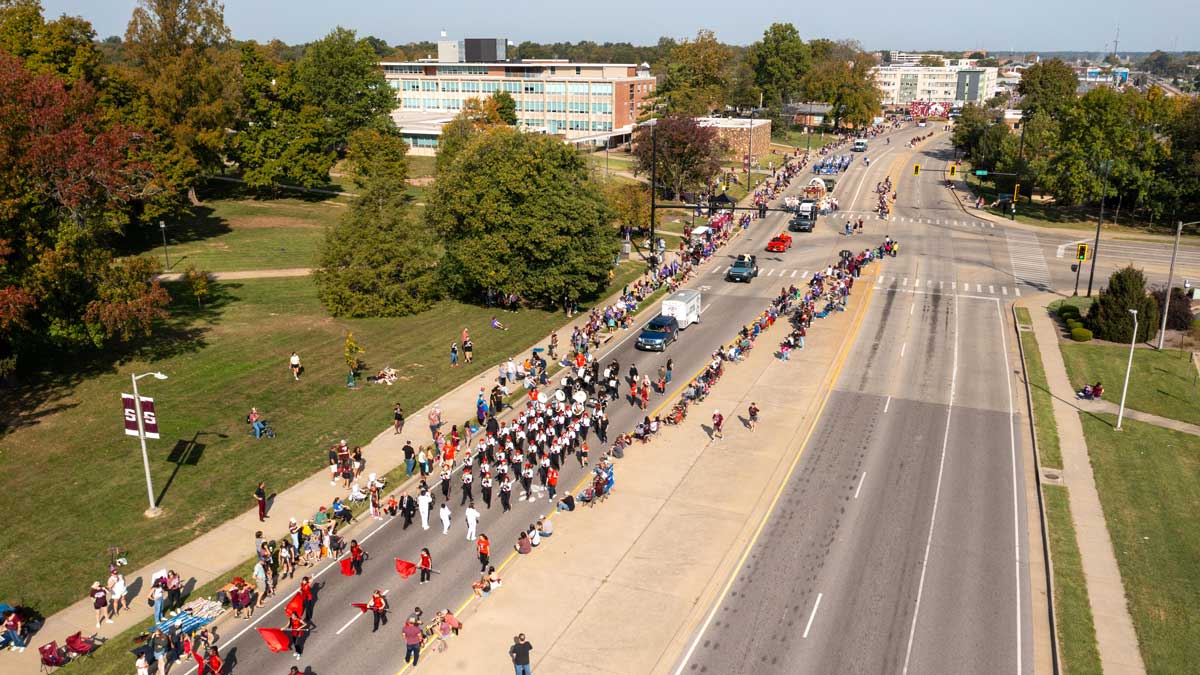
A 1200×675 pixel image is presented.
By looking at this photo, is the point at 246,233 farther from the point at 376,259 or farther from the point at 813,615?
the point at 813,615

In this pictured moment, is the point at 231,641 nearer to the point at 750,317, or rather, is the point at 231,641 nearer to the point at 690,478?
the point at 690,478

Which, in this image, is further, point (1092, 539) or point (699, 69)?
point (699, 69)

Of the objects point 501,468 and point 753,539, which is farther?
point 501,468

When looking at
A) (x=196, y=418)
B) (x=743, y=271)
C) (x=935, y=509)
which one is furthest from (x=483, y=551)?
(x=743, y=271)

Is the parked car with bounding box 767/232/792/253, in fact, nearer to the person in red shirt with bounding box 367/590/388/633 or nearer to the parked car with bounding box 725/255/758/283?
the parked car with bounding box 725/255/758/283

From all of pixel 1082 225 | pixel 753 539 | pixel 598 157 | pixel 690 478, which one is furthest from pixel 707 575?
pixel 598 157

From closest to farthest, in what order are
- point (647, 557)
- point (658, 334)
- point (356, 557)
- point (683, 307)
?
point (356, 557) < point (647, 557) < point (658, 334) < point (683, 307)
